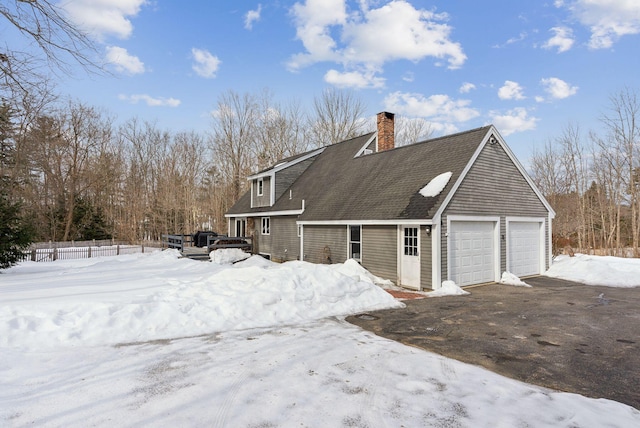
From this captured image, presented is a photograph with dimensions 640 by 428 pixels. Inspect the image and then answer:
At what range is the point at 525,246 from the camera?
1354 centimetres

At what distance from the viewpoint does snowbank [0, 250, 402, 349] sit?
577 cm

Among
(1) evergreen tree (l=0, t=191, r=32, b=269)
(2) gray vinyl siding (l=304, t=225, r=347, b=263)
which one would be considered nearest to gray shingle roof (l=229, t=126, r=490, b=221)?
(2) gray vinyl siding (l=304, t=225, r=347, b=263)

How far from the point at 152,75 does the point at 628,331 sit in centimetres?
1663

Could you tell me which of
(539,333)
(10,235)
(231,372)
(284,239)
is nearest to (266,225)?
(284,239)

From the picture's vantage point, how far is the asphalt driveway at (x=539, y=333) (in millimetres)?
4547

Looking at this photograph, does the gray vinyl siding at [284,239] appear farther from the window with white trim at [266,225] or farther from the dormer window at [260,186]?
the dormer window at [260,186]

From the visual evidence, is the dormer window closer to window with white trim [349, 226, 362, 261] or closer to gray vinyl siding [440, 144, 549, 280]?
window with white trim [349, 226, 362, 261]

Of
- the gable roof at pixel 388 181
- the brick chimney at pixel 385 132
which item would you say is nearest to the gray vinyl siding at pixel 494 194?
the gable roof at pixel 388 181

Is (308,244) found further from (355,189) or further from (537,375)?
(537,375)

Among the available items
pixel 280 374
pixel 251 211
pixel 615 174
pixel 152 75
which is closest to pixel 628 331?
pixel 280 374

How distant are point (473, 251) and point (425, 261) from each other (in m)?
2.15

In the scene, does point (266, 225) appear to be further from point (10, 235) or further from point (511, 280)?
point (511, 280)

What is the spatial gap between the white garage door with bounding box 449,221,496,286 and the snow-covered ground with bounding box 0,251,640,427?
516cm

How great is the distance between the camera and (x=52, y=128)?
28.2m
